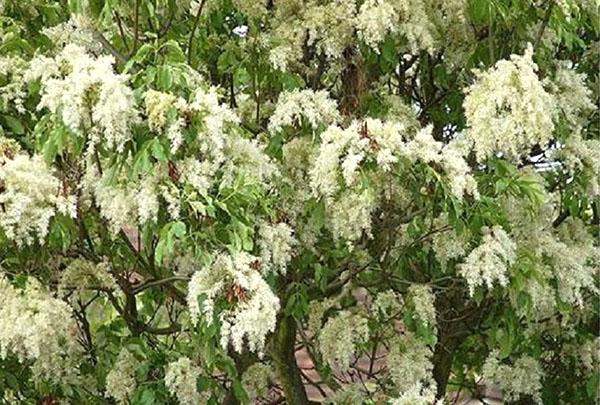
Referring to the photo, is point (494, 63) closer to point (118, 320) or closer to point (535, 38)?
point (535, 38)

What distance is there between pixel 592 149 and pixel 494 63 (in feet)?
1.55

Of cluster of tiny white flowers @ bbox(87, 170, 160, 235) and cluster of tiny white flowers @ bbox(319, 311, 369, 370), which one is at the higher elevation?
cluster of tiny white flowers @ bbox(87, 170, 160, 235)

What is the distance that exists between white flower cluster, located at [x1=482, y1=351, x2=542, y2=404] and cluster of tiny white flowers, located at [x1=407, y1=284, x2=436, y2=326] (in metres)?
0.80

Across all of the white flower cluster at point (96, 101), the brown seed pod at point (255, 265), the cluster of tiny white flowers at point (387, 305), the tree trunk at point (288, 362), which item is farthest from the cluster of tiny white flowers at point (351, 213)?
Result: the tree trunk at point (288, 362)

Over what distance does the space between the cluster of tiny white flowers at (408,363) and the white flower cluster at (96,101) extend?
55.9 inches

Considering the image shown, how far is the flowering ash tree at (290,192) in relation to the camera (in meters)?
2.70

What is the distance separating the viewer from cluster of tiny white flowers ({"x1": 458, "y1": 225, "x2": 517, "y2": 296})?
10.2 feet

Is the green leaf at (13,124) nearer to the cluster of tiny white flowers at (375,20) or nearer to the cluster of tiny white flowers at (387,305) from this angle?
the cluster of tiny white flowers at (375,20)

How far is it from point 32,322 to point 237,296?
2.11 feet

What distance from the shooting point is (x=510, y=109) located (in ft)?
10.1

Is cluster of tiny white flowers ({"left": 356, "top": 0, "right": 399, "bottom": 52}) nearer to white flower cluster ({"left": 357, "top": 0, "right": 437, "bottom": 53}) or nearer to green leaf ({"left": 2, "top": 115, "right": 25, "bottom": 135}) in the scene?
white flower cluster ({"left": 357, "top": 0, "right": 437, "bottom": 53})

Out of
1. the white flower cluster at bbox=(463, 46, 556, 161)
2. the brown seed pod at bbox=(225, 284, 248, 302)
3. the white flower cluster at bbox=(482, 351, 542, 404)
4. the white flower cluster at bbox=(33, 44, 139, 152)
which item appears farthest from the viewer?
the white flower cluster at bbox=(482, 351, 542, 404)

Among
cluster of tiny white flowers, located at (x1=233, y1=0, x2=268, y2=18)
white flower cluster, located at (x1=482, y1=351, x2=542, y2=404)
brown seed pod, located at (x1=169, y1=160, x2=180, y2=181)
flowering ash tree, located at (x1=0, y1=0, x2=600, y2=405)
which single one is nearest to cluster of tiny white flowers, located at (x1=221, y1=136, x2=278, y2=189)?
flowering ash tree, located at (x1=0, y1=0, x2=600, y2=405)

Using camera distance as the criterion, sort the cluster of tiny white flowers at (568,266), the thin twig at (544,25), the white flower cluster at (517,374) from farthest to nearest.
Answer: the white flower cluster at (517,374) → the cluster of tiny white flowers at (568,266) → the thin twig at (544,25)
